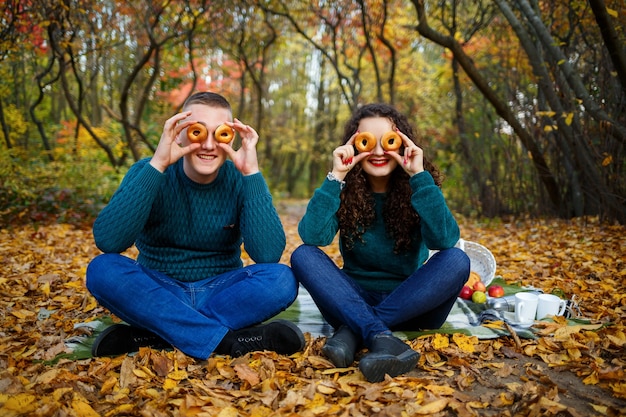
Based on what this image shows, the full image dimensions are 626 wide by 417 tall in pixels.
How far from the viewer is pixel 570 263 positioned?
4.41 m

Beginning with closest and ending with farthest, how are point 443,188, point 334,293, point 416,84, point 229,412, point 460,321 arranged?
point 229,412 < point 334,293 < point 460,321 < point 443,188 < point 416,84

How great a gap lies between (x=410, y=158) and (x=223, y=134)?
3.40 ft

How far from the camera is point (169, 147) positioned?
102 inches

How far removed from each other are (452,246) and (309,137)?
55.3 feet

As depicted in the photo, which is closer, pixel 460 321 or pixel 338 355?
pixel 338 355

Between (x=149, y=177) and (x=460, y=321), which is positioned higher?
(x=149, y=177)

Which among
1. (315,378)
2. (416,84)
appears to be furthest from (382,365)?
(416,84)

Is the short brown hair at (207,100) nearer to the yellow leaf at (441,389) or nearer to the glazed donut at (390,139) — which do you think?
the glazed donut at (390,139)

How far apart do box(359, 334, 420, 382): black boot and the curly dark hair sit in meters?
0.66

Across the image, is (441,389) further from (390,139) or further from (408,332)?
(390,139)

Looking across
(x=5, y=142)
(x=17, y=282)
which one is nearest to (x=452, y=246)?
(x=17, y=282)

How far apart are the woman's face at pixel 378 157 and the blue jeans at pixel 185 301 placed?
767 mm

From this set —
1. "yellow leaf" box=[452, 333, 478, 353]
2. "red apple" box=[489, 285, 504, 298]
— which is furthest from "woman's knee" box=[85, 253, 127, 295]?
"red apple" box=[489, 285, 504, 298]

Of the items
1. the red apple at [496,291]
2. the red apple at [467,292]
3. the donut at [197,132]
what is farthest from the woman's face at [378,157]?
the red apple at [496,291]
